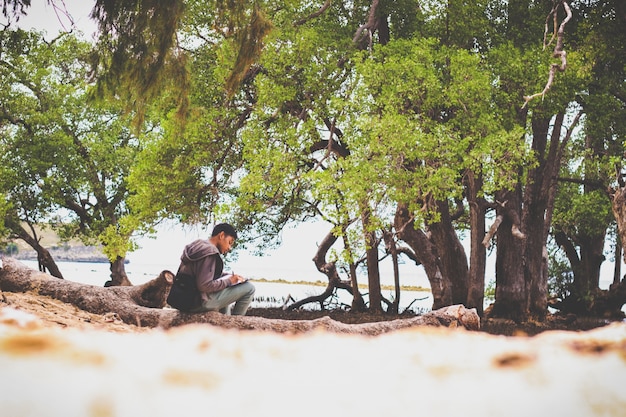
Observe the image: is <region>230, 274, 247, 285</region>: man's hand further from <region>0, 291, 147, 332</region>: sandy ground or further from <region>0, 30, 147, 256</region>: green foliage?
<region>0, 30, 147, 256</region>: green foliage

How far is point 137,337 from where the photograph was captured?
123cm

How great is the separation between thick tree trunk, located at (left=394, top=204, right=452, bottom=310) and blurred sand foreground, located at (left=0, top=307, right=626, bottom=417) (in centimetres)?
938

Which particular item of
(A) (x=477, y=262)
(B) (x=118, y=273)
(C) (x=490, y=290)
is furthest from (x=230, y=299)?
(B) (x=118, y=273)

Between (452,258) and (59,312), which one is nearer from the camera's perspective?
(59,312)

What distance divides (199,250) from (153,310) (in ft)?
3.71

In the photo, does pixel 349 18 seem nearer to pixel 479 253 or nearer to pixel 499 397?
pixel 479 253

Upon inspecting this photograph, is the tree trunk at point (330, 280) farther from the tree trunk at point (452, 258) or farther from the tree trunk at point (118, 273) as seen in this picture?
the tree trunk at point (118, 273)

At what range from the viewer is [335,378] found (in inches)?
39.6

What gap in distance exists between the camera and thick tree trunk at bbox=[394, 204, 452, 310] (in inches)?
420

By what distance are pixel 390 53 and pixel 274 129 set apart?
6.43 ft

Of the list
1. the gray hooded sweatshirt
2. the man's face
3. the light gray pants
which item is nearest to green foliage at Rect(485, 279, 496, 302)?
the light gray pants

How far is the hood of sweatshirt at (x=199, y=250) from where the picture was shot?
4070mm

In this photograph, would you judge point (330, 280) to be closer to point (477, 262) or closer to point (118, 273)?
point (477, 262)

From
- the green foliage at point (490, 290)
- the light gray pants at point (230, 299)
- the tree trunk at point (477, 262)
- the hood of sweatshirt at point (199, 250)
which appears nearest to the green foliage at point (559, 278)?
the green foliage at point (490, 290)
